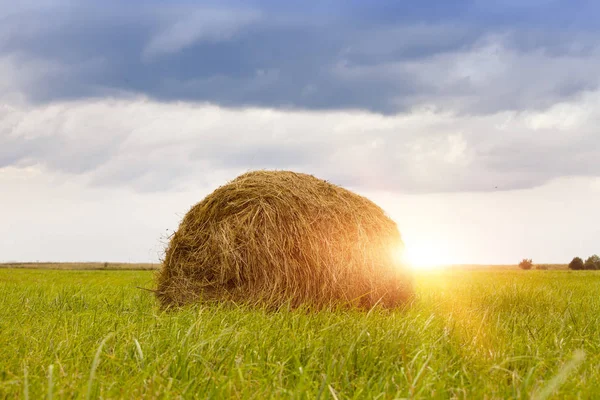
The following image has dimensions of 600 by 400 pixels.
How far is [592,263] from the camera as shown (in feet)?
152

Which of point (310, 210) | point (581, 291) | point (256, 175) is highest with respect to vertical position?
point (256, 175)

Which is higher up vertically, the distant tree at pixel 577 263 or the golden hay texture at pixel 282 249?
the golden hay texture at pixel 282 249

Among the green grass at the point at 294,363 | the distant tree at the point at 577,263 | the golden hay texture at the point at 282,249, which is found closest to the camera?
the green grass at the point at 294,363

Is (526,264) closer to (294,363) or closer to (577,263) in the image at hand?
(577,263)

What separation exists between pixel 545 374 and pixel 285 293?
14.4 ft

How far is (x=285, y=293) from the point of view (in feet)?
26.8

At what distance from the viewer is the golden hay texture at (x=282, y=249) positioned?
8320mm

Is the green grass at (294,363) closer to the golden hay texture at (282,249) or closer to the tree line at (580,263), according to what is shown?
the golden hay texture at (282,249)

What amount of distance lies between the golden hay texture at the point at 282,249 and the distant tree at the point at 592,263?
42982 millimetres

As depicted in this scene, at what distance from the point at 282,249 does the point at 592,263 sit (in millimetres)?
45706

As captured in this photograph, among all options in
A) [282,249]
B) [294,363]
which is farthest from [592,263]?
[294,363]

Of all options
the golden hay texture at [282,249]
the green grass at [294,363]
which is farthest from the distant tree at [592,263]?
the green grass at [294,363]

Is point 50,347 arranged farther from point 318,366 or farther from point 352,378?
point 352,378

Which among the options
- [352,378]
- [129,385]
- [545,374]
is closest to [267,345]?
[352,378]
